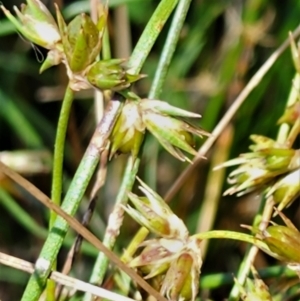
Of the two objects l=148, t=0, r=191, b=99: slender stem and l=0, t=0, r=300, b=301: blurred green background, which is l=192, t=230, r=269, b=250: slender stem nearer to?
l=148, t=0, r=191, b=99: slender stem

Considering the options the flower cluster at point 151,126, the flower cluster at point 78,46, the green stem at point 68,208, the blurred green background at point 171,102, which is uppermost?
the blurred green background at point 171,102

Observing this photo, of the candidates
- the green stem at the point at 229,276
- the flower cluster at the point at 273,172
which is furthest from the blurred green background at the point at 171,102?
the flower cluster at the point at 273,172

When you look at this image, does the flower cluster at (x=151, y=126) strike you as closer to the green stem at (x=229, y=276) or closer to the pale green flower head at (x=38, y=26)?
the pale green flower head at (x=38, y=26)

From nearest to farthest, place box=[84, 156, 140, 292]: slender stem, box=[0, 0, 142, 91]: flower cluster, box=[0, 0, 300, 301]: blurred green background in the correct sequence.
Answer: box=[0, 0, 142, 91]: flower cluster
box=[84, 156, 140, 292]: slender stem
box=[0, 0, 300, 301]: blurred green background

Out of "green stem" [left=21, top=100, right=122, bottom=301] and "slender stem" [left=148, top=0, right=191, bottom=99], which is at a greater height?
"slender stem" [left=148, top=0, right=191, bottom=99]

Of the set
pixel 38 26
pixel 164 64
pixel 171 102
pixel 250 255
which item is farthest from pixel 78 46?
pixel 171 102

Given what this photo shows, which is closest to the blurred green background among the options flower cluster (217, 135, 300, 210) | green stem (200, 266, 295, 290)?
green stem (200, 266, 295, 290)

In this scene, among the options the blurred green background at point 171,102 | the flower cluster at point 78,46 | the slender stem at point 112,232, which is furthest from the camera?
the blurred green background at point 171,102
